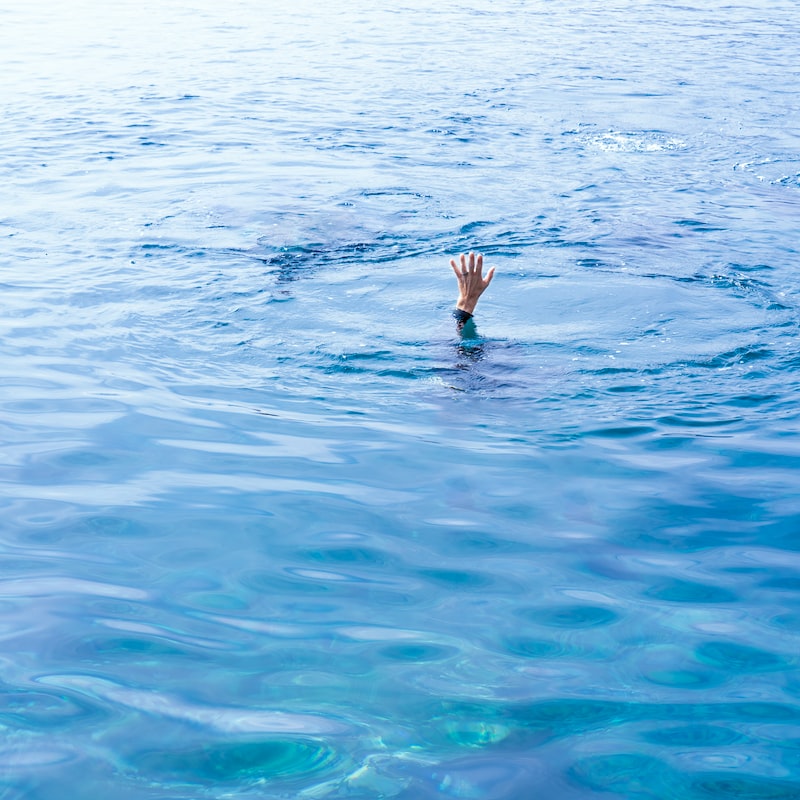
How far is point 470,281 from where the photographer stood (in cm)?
696

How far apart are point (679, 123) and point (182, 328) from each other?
879cm

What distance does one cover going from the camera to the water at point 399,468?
3318 mm

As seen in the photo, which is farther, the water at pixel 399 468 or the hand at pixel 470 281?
the hand at pixel 470 281

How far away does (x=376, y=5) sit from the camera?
987 inches

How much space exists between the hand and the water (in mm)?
333

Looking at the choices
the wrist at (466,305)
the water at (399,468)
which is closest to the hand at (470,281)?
the wrist at (466,305)

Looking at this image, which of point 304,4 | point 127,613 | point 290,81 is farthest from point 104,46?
point 127,613

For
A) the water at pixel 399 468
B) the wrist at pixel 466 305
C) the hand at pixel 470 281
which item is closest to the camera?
the water at pixel 399 468

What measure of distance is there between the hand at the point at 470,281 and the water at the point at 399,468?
0.33 metres

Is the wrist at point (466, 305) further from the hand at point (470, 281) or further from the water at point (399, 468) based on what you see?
the water at point (399, 468)

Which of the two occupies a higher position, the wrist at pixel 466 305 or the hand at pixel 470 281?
the hand at pixel 470 281

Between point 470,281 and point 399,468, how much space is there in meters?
2.20

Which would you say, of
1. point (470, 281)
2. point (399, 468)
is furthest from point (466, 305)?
point (399, 468)

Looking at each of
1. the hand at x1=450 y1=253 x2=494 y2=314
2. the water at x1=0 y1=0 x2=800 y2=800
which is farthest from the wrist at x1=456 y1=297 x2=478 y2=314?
the water at x1=0 y1=0 x2=800 y2=800
